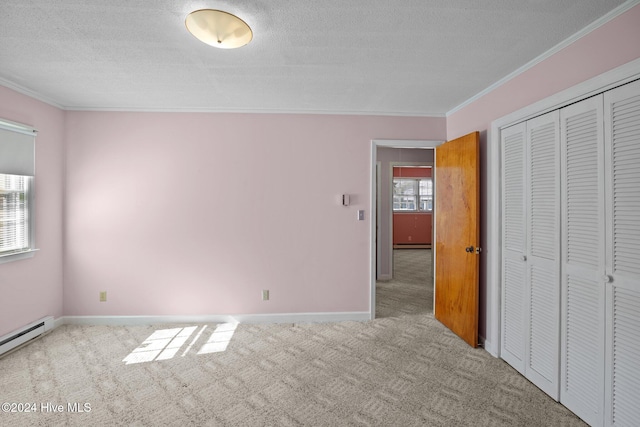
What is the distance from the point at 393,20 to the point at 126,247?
3.50 metres

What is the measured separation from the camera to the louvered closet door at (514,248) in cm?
242

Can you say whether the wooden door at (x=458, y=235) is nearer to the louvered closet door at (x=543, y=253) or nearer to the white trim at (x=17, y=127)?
the louvered closet door at (x=543, y=253)

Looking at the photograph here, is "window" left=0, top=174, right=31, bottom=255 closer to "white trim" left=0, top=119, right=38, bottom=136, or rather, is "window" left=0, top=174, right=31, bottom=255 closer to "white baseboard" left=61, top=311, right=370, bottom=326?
"white trim" left=0, top=119, right=38, bottom=136

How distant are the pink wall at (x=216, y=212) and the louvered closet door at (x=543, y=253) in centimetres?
164

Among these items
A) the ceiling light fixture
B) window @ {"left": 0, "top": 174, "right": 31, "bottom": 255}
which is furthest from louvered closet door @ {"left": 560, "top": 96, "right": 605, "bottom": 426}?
window @ {"left": 0, "top": 174, "right": 31, "bottom": 255}

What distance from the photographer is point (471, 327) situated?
2.88 metres

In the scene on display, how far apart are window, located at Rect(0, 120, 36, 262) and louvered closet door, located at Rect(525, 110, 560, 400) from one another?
4.48 meters

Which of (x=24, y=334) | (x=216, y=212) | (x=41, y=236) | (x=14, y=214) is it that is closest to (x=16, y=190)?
(x=14, y=214)

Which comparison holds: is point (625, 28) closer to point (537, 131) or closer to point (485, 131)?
point (537, 131)

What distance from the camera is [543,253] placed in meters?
2.21

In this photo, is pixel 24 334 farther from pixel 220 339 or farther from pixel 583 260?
pixel 583 260

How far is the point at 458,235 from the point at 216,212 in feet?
8.83

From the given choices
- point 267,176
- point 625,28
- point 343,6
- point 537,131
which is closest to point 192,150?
point 267,176

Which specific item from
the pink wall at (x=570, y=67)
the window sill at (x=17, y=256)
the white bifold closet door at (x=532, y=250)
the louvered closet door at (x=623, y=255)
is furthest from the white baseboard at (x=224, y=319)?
the pink wall at (x=570, y=67)
